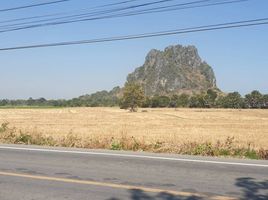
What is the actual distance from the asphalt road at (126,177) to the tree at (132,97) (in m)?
92.6

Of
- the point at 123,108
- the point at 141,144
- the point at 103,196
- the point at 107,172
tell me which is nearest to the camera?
the point at 103,196

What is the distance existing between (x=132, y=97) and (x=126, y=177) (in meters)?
96.3

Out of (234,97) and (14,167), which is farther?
(234,97)

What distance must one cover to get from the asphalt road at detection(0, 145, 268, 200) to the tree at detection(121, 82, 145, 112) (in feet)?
304

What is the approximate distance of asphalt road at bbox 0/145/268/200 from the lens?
7355 millimetres

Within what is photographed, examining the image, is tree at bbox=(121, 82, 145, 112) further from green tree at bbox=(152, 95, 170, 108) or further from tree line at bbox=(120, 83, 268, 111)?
green tree at bbox=(152, 95, 170, 108)

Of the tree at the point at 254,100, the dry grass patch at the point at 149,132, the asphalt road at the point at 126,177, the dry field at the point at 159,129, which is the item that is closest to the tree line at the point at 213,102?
the tree at the point at 254,100

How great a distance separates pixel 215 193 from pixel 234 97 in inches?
5565

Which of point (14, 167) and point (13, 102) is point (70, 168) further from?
point (13, 102)

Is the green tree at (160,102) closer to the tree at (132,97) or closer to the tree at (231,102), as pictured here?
the tree at (231,102)

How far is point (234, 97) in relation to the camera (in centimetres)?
14562

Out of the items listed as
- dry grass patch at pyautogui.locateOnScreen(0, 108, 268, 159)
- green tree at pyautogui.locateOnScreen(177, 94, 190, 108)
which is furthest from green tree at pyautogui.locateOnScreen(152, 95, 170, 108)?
dry grass patch at pyautogui.locateOnScreen(0, 108, 268, 159)

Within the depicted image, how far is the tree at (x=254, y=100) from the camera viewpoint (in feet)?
468

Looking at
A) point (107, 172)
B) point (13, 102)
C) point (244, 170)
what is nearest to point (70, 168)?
point (107, 172)
